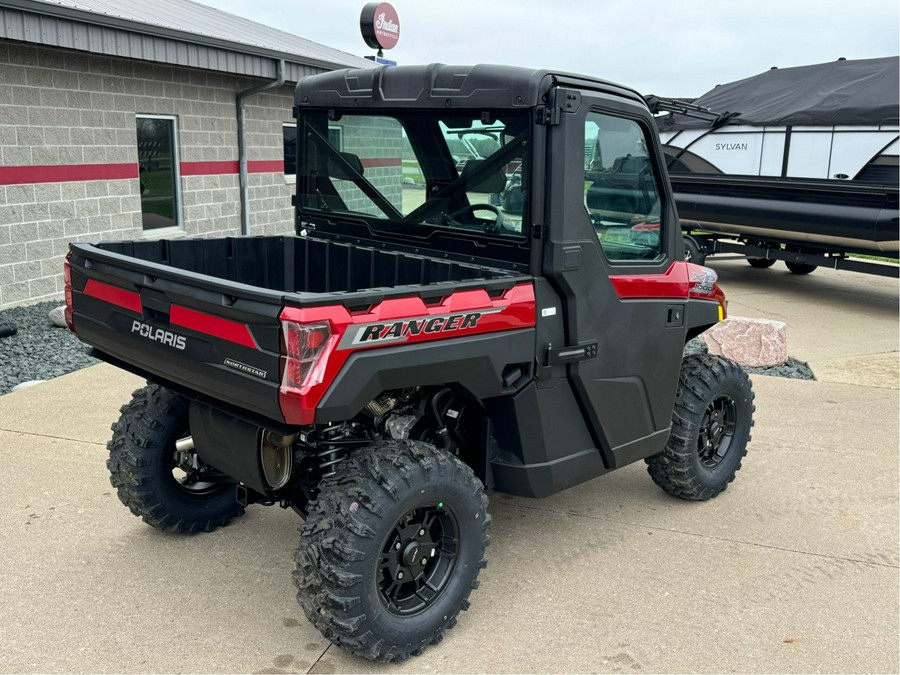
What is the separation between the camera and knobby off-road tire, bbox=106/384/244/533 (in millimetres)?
3809

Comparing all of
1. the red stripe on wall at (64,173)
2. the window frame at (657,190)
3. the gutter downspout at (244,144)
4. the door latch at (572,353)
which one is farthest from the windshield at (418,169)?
the gutter downspout at (244,144)

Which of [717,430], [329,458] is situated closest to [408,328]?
[329,458]

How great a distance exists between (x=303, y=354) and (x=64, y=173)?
7.23 metres

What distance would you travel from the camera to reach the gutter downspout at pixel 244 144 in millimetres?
11234

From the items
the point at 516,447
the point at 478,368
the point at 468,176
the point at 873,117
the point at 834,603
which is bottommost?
the point at 834,603

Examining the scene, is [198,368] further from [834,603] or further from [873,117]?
[873,117]

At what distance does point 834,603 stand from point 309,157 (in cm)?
317

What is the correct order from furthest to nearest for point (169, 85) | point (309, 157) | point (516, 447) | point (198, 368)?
point (169, 85) → point (309, 157) → point (516, 447) → point (198, 368)

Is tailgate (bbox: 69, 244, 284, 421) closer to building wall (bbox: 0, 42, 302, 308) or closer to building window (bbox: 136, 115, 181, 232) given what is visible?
building wall (bbox: 0, 42, 302, 308)

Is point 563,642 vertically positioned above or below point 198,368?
below

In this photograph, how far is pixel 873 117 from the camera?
34.5 ft

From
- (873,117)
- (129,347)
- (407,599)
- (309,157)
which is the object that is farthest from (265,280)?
(873,117)

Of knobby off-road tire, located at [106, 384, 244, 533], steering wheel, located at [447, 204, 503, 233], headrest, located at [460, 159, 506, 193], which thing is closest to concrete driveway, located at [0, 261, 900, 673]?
knobby off-road tire, located at [106, 384, 244, 533]

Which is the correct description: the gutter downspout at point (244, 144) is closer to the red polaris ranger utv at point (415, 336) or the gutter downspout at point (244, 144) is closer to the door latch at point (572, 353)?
the red polaris ranger utv at point (415, 336)
